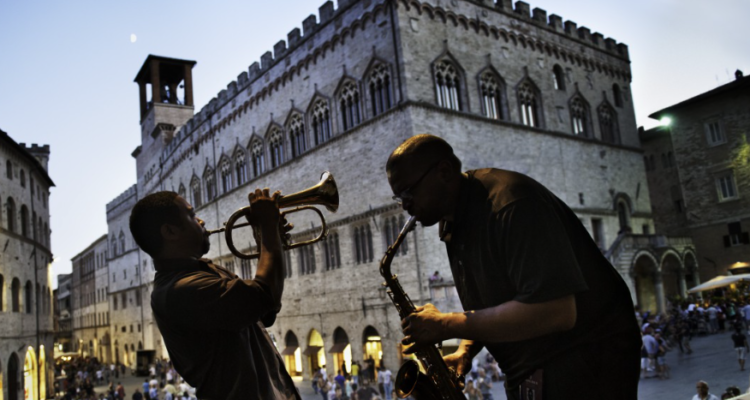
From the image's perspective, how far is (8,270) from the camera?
2578 centimetres

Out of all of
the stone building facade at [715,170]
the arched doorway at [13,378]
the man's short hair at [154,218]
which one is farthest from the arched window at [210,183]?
the man's short hair at [154,218]

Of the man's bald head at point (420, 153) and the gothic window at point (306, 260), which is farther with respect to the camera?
the gothic window at point (306, 260)

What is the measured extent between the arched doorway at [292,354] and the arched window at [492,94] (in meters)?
15.2

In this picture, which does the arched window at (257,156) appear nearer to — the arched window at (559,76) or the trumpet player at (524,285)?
the arched window at (559,76)

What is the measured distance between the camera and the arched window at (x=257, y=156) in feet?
110

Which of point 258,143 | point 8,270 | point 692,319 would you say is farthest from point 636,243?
point 8,270

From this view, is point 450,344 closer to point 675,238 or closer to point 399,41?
point 399,41

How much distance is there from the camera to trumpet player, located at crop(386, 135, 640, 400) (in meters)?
2.03

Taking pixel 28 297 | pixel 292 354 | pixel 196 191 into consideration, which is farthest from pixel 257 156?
pixel 28 297

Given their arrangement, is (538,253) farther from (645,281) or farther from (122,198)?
(122,198)

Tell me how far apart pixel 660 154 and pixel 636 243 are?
13.0 m

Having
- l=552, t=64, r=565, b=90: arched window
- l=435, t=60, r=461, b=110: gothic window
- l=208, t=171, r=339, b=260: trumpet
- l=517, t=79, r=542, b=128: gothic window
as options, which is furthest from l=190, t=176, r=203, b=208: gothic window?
l=208, t=171, r=339, b=260: trumpet

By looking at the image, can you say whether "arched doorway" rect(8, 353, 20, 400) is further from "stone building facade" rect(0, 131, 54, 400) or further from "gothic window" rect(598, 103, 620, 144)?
"gothic window" rect(598, 103, 620, 144)

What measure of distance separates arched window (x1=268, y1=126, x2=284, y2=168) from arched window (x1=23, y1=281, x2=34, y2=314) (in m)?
13.2
